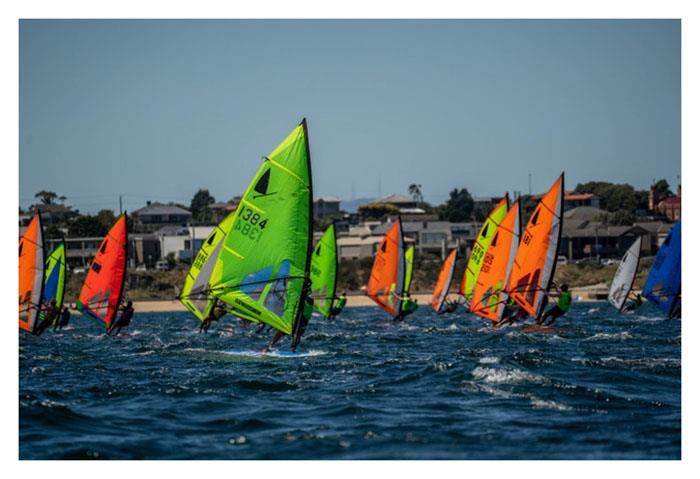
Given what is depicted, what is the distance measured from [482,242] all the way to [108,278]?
13969mm

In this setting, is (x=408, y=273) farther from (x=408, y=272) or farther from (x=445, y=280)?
(x=445, y=280)

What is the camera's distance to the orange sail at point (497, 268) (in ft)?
126

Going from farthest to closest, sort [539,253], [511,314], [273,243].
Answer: [511,314], [539,253], [273,243]

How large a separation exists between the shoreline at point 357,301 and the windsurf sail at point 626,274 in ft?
86.7

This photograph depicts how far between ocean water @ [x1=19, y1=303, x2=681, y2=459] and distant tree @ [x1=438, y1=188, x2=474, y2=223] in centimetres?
11472

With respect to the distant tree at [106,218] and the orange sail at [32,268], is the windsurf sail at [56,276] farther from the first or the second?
the distant tree at [106,218]

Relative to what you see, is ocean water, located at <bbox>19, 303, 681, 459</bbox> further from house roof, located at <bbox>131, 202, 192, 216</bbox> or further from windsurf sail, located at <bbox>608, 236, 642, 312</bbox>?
house roof, located at <bbox>131, 202, 192, 216</bbox>

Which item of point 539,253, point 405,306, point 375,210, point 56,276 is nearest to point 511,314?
point 539,253

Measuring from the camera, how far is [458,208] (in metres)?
155

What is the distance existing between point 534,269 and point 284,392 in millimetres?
15439

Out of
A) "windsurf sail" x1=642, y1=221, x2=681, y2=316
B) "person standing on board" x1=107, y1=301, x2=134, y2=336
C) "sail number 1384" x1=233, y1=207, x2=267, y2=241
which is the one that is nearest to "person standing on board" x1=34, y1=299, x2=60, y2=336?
"person standing on board" x1=107, y1=301, x2=134, y2=336

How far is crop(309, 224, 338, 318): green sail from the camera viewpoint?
45.6 metres

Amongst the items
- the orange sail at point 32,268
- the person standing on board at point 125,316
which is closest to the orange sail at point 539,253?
the person standing on board at point 125,316

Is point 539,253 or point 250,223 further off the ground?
point 250,223
